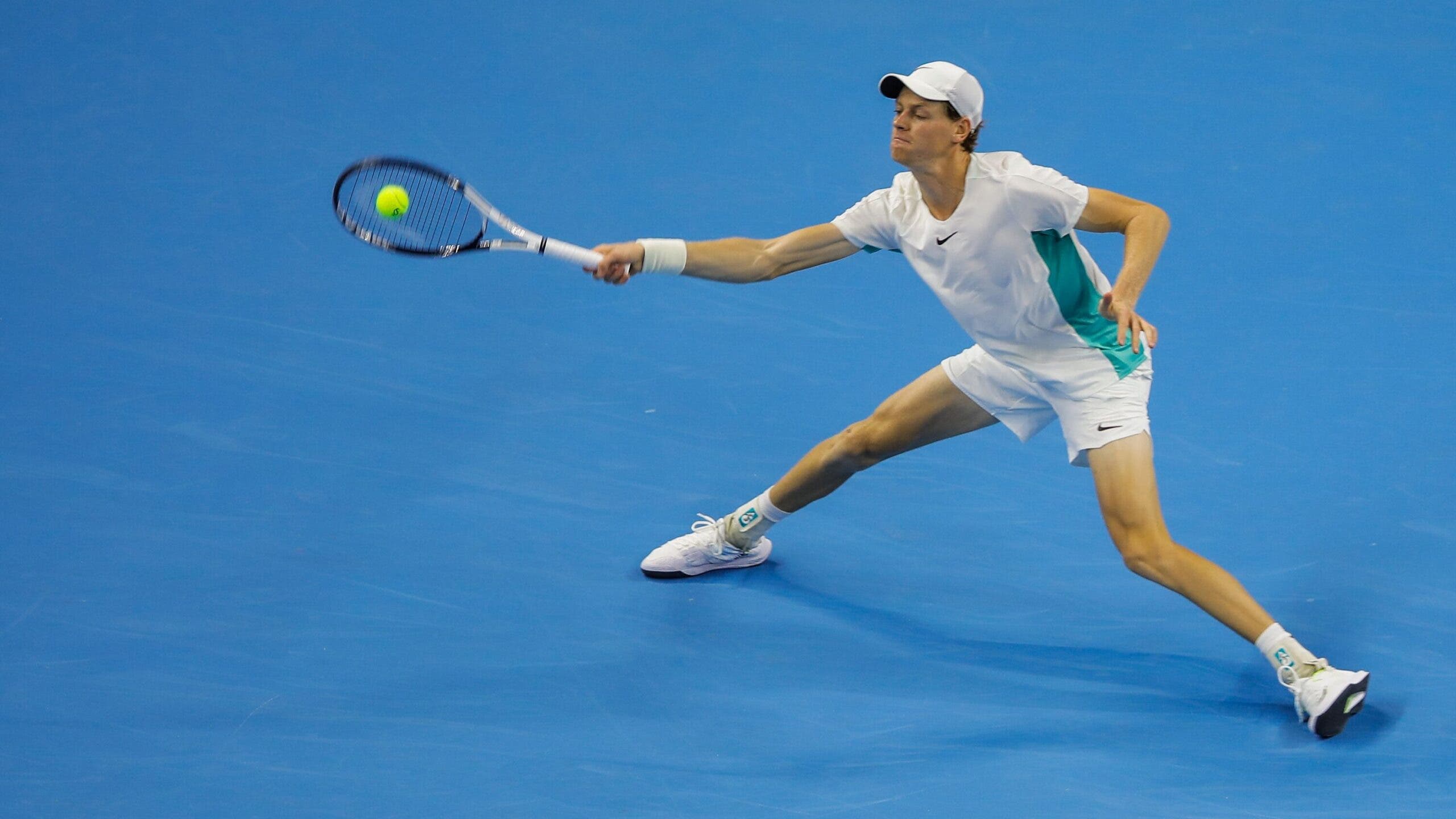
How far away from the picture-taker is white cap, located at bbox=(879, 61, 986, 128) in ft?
12.9

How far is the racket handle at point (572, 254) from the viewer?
13.3 feet

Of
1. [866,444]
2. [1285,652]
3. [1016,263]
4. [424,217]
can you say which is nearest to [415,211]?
[424,217]

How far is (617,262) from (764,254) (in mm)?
441

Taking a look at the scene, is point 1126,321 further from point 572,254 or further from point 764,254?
point 572,254

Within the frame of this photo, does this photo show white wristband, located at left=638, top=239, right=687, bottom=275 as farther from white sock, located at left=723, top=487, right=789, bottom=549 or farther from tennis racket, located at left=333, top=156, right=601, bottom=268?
white sock, located at left=723, top=487, right=789, bottom=549

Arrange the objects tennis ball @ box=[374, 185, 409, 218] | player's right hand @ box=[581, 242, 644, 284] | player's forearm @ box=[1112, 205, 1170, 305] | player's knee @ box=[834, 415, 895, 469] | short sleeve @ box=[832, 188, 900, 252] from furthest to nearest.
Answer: player's knee @ box=[834, 415, 895, 469], tennis ball @ box=[374, 185, 409, 218], short sleeve @ box=[832, 188, 900, 252], player's right hand @ box=[581, 242, 644, 284], player's forearm @ box=[1112, 205, 1170, 305]

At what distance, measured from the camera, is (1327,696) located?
382 centimetres

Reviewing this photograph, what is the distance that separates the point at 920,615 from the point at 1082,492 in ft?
2.83

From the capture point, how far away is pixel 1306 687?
12.7 ft

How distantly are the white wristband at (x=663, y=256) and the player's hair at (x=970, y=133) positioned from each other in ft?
2.60

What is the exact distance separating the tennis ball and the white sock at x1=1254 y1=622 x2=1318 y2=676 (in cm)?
262

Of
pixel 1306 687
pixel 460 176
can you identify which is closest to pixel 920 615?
pixel 1306 687

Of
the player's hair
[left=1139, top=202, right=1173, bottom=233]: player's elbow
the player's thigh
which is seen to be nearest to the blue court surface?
the player's thigh

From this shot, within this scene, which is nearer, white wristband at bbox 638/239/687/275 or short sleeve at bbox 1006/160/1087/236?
short sleeve at bbox 1006/160/1087/236
